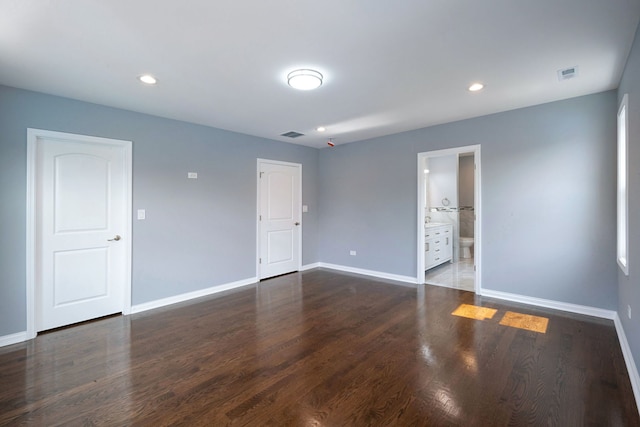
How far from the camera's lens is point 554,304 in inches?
142

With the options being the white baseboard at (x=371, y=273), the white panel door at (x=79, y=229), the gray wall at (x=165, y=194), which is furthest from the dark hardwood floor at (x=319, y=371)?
the white baseboard at (x=371, y=273)

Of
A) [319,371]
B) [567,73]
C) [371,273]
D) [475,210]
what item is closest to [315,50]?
[567,73]

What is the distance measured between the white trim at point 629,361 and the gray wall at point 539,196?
484 mm

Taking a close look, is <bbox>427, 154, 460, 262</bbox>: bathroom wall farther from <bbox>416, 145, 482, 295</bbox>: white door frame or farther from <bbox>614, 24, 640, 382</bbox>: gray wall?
<bbox>614, 24, 640, 382</bbox>: gray wall

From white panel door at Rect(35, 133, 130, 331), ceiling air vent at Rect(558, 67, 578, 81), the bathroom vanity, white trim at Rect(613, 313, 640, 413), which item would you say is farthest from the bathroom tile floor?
white panel door at Rect(35, 133, 130, 331)

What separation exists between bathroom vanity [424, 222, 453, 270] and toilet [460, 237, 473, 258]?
558mm

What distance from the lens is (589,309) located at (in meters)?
3.40

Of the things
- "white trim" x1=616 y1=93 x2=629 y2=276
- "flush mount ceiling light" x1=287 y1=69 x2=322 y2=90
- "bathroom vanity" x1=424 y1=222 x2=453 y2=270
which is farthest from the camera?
"bathroom vanity" x1=424 y1=222 x2=453 y2=270

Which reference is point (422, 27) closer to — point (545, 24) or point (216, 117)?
point (545, 24)

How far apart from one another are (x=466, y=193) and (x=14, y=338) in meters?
8.12

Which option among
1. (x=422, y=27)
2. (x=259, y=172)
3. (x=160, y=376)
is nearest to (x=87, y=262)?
(x=160, y=376)

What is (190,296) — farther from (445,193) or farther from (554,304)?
Answer: (445,193)

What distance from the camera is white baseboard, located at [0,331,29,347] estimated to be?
2846 mm

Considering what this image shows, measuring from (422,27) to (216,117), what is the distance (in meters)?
2.90
